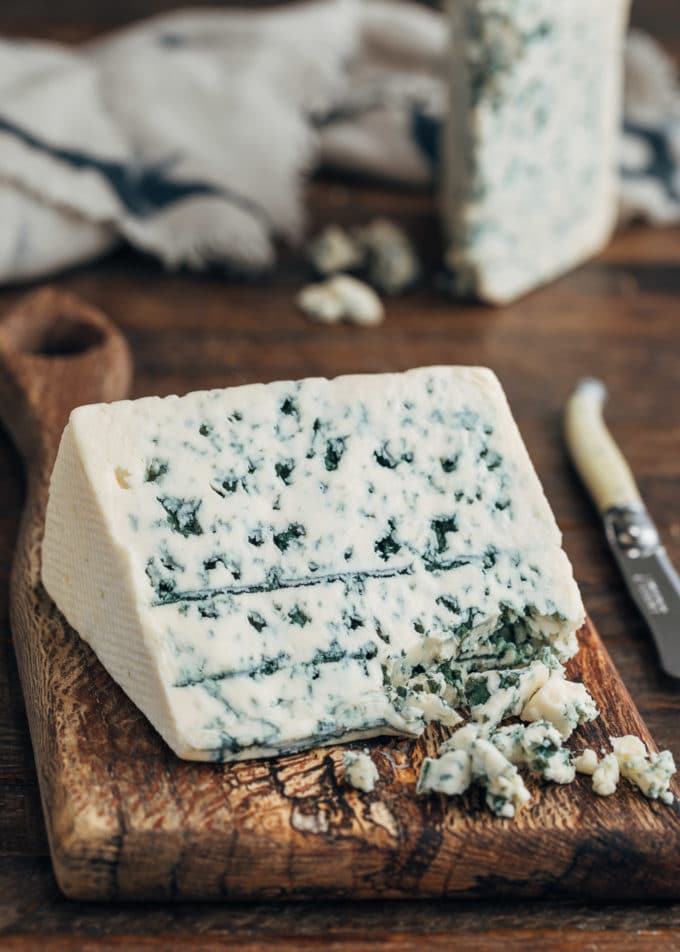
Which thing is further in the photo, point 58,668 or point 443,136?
point 443,136

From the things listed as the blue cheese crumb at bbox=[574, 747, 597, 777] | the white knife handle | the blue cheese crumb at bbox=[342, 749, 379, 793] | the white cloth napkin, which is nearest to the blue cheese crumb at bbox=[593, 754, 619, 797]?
the blue cheese crumb at bbox=[574, 747, 597, 777]

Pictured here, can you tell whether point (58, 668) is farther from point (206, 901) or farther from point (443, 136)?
point (443, 136)

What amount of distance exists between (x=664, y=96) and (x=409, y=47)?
579 mm

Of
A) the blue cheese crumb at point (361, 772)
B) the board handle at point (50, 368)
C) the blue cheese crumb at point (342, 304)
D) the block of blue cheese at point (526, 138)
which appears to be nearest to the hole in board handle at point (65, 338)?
the board handle at point (50, 368)

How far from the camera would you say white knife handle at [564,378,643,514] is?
1.90m

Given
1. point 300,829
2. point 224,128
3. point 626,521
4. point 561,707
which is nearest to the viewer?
point 300,829

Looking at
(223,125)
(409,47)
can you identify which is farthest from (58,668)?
(409,47)

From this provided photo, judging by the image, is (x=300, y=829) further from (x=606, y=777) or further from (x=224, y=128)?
(x=224, y=128)

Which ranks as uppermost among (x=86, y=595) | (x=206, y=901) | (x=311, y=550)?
(x=311, y=550)

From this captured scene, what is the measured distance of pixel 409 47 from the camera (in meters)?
2.92

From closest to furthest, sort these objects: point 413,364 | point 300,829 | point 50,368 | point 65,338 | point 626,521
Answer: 1. point 300,829
2. point 626,521
3. point 50,368
4. point 65,338
5. point 413,364

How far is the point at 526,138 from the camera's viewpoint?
2.34 metres

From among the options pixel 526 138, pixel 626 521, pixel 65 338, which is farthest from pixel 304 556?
pixel 526 138

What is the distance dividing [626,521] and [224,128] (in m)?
1.25
